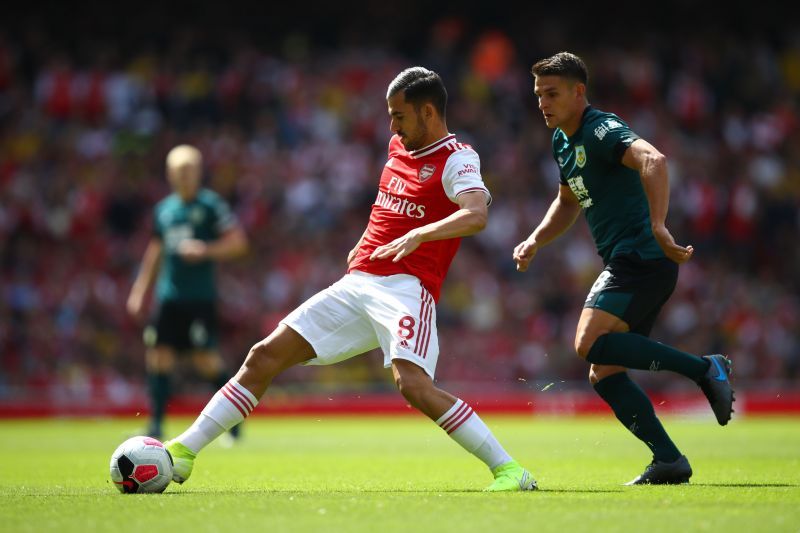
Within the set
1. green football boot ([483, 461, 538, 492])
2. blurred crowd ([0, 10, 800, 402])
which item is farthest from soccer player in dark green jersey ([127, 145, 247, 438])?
blurred crowd ([0, 10, 800, 402])

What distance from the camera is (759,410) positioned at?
17531 millimetres

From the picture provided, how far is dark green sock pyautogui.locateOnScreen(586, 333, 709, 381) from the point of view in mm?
6270

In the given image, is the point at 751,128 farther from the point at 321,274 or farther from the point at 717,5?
the point at 321,274

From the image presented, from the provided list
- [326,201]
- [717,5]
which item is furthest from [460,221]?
[717,5]

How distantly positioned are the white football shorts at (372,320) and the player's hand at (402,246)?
25 cm

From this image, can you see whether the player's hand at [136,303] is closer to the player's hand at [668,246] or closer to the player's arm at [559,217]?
the player's arm at [559,217]

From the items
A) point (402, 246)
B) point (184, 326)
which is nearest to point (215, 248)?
point (184, 326)

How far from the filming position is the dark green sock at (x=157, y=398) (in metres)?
10.7

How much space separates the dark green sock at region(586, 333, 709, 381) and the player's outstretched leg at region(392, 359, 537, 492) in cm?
84

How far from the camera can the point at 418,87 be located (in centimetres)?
618

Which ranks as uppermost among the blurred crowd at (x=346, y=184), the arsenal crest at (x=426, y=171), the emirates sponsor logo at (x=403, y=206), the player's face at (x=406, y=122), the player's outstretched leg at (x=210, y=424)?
the player's face at (x=406, y=122)

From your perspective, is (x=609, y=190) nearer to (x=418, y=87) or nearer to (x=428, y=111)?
(x=428, y=111)

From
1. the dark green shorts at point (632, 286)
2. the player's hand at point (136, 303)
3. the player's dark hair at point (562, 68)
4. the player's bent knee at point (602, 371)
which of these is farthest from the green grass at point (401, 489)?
the player's dark hair at point (562, 68)

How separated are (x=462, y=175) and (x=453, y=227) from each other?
15.0 inches
